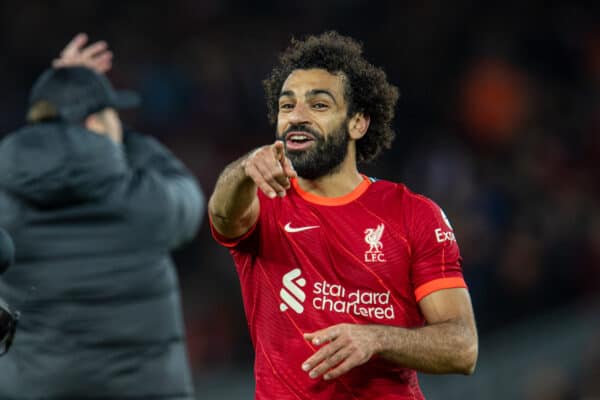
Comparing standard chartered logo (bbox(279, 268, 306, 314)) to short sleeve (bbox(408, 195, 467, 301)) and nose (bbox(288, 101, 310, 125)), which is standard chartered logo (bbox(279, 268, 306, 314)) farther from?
nose (bbox(288, 101, 310, 125))

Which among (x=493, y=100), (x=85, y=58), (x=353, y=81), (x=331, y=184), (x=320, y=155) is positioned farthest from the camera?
(x=493, y=100)

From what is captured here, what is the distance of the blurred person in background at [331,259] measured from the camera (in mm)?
3201

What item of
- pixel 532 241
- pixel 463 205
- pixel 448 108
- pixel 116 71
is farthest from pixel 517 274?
pixel 116 71

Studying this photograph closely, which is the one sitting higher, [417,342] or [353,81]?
[353,81]

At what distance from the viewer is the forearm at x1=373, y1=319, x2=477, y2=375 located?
2969 mm

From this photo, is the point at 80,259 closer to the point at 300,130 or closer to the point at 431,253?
the point at 300,130

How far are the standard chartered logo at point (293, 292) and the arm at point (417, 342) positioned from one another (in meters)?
0.23

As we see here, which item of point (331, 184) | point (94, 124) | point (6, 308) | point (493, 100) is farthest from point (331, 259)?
point (493, 100)

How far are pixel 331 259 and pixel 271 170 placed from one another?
1.88 ft

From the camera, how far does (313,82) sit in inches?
136

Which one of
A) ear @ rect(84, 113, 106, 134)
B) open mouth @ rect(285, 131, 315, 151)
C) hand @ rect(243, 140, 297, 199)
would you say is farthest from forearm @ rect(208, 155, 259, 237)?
ear @ rect(84, 113, 106, 134)

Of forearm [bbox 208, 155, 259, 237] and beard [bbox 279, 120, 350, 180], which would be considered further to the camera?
beard [bbox 279, 120, 350, 180]

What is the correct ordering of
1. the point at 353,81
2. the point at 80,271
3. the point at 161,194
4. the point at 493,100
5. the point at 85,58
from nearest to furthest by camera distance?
the point at 353,81 < the point at 80,271 < the point at 161,194 < the point at 85,58 < the point at 493,100

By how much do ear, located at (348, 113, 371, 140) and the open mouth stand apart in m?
0.25
